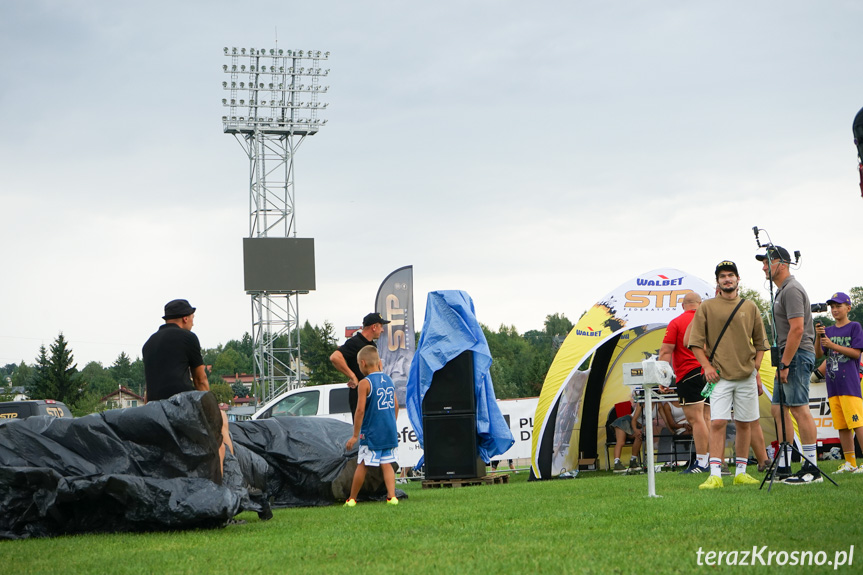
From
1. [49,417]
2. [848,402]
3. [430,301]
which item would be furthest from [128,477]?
[848,402]

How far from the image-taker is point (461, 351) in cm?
1098

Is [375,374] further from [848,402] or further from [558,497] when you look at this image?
[848,402]

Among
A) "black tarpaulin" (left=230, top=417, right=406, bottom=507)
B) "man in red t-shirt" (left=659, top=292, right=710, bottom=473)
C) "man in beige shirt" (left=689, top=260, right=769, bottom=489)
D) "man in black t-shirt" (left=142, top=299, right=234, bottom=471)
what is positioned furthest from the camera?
"man in red t-shirt" (left=659, top=292, right=710, bottom=473)

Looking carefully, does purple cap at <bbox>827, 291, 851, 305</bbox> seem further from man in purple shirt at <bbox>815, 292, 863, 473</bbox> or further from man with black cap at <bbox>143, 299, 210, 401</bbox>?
man with black cap at <bbox>143, 299, 210, 401</bbox>

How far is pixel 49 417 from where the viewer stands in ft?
22.0

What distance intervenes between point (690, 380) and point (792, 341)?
2106mm

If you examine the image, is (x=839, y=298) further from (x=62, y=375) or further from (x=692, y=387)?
(x=62, y=375)

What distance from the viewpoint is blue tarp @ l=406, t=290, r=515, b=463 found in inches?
432

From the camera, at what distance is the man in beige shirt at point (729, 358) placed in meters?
7.59

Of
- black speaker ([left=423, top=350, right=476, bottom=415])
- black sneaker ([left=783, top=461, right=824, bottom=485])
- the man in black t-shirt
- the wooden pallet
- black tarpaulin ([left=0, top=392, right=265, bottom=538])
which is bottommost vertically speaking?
the wooden pallet

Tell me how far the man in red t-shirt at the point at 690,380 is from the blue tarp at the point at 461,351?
2218mm

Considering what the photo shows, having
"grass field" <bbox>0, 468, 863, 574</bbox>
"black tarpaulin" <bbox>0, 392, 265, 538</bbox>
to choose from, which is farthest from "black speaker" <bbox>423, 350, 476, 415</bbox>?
"black tarpaulin" <bbox>0, 392, 265, 538</bbox>

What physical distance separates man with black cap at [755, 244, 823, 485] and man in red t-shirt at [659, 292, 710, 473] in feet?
4.98

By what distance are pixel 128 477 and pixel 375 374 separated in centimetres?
258
